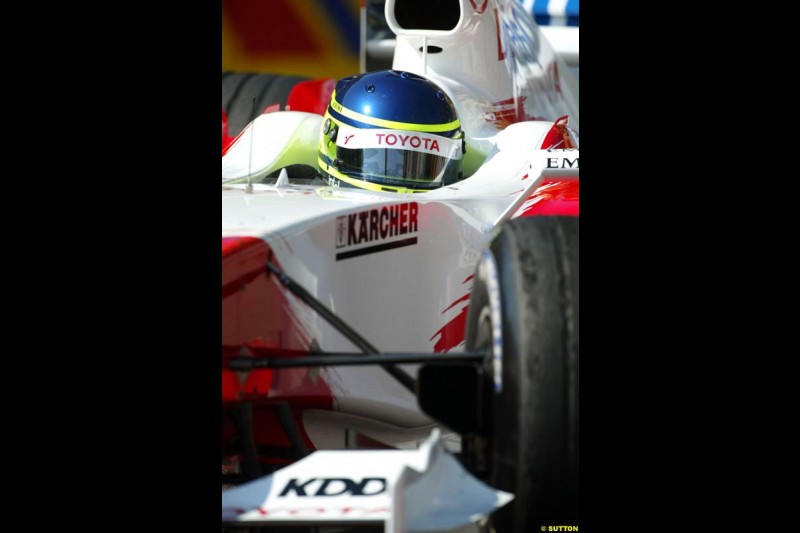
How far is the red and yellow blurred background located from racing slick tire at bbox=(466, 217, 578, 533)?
124 centimetres

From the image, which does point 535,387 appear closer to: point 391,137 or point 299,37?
point 391,137

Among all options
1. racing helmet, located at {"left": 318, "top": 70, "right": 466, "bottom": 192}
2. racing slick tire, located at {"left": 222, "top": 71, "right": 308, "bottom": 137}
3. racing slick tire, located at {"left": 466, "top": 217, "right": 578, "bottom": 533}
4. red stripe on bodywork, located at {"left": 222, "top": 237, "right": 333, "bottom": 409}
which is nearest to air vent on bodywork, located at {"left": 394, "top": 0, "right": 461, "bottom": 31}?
racing helmet, located at {"left": 318, "top": 70, "right": 466, "bottom": 192}

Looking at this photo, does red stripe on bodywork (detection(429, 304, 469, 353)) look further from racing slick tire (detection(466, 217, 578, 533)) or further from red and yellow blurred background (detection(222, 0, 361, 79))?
red and yellow blurred background (detection(222, 0, 361, 79))

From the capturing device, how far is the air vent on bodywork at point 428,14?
12.5 feet

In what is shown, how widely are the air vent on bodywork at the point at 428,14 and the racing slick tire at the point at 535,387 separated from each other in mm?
2296

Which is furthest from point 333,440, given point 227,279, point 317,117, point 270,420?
point 317,117

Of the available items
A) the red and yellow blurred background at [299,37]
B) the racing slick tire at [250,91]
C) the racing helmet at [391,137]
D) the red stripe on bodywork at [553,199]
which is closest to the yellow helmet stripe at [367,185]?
the racing helmet at [391,137]

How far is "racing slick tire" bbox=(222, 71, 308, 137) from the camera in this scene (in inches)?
205

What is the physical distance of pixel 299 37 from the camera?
455 cm

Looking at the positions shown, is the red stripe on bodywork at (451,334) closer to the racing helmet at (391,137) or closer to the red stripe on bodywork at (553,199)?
the red stripe on bodywork at (553,199)

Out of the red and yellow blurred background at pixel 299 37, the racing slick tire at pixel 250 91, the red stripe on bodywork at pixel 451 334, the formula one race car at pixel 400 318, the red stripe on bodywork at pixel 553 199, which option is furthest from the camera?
the racing slick tire at pixel 250 91

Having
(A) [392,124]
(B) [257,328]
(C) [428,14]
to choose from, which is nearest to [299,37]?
(C) [428,14]

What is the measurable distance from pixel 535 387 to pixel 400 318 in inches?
30.5
